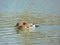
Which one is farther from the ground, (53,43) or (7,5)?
(7,5)

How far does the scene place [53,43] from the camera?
10.8 meters

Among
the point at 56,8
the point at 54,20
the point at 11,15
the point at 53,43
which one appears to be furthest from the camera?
the point at 56,8

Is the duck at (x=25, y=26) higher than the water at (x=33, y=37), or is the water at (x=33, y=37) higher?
the duck at (x=25, y=26)

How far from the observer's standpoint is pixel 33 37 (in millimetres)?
11875

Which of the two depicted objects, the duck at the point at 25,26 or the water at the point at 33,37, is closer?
the water at the point at 33,37

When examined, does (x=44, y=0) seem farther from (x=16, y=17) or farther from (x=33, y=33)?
(x=33, y=33)

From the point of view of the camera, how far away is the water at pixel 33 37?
11.1 meters

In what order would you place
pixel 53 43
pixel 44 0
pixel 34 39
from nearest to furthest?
pixel 53 43 < pixel 34 39 < pixel 44 0

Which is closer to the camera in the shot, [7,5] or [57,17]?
[57,17]

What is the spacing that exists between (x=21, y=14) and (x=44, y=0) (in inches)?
223

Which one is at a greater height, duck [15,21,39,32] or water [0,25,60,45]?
duck [15,21,39,32]

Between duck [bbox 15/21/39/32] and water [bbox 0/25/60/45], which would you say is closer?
water [bbox 0/25/60/45]

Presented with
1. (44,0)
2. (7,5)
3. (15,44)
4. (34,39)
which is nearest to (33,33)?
(34,39)

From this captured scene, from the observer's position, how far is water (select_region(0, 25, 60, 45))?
36.6ft
